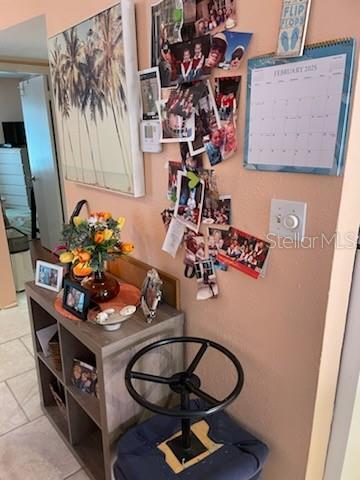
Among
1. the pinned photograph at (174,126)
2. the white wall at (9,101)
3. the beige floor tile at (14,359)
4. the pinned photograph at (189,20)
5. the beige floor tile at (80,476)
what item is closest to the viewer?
the pinned photograph at (189,20)

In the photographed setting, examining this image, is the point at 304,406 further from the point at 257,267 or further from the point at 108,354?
the point at 108,354

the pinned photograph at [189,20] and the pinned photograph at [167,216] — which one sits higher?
the pinned photograph at [189,20]

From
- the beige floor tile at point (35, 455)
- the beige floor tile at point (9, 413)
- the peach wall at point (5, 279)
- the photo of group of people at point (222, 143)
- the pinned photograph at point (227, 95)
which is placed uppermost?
the pinned photograph at point (227, 95)

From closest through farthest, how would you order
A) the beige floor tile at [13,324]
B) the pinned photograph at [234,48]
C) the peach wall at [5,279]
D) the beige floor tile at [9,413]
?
the pinned photograph at [234,48], the beige floor tile at [9,413], the beige floor tile at [13,324], the peach wall at [5,279]

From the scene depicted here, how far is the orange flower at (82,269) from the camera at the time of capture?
145 centimetres

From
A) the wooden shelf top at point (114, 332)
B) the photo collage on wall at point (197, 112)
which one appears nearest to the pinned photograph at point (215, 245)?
the photo collage on wall at point (197, 112)

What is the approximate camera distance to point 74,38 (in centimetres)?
164

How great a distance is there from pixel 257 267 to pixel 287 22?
0.69m

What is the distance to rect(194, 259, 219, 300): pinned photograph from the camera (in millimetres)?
1358

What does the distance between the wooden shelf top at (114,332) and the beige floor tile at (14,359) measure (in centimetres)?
106

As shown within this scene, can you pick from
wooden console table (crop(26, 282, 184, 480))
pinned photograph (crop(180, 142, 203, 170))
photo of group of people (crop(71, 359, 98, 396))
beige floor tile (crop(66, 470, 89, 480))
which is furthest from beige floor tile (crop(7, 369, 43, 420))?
pinned photograph (crop(180, 142, 203, 170))

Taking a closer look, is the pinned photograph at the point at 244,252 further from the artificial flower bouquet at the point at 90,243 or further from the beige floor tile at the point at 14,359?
the beige floor tile at the point at 14,359

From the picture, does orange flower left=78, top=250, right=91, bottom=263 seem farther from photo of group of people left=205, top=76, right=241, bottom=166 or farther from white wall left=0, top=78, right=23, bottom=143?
white wall left=0, top=78, right=23, bottom=143

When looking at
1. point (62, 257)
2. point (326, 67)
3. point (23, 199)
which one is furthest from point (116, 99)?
point (23, 199)
